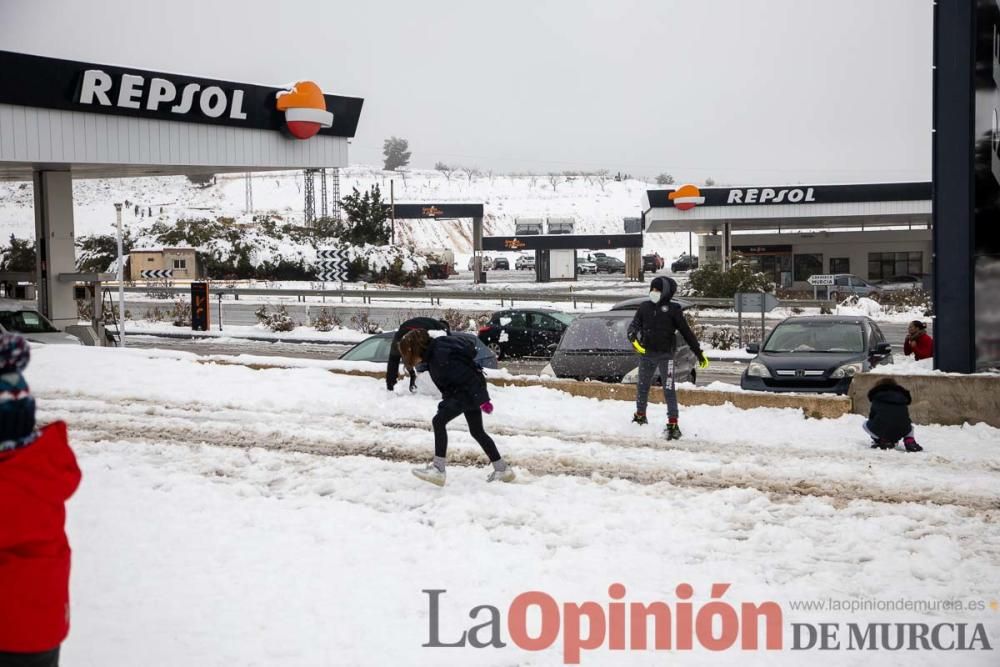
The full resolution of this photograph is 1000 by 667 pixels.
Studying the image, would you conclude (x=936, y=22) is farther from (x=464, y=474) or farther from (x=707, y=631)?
(x=707, y=631)

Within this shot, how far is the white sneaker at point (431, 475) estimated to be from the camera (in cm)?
860

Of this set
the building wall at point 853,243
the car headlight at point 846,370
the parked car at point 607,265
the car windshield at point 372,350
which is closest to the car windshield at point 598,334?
the car windshield at point 372,350

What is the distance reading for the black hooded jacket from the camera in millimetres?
11250

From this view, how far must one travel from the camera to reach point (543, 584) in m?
6.41

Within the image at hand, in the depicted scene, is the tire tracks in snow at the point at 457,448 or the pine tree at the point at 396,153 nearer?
the tire tracks in snow at the point at 457,448

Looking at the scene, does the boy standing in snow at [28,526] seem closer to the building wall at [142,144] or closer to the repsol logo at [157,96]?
the building wall at [142,144]

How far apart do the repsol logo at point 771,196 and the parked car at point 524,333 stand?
30.8 meters

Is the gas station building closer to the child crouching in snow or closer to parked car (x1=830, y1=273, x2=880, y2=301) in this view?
the child crouching in snow

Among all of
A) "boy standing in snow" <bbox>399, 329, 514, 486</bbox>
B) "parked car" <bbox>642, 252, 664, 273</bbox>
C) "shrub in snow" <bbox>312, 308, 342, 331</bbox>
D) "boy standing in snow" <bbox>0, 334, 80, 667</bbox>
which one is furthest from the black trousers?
"parked car" <bbox>642, 252, 664, 273</bbox>

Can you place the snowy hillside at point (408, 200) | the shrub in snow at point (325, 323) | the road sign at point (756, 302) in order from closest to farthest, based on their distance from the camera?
the road sign at point (756, 302) → the shrub in snow at point (325, 323) → the snowy hillside at point (408, 200)

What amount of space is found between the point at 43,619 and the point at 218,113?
2276cm

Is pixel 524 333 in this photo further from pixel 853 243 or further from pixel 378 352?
pixel 853 243

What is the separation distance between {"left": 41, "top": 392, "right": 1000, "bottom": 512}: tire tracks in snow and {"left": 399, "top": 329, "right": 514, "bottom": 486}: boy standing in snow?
1.10m

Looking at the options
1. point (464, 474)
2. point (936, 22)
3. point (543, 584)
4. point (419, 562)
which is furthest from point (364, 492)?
point (936, 22)
